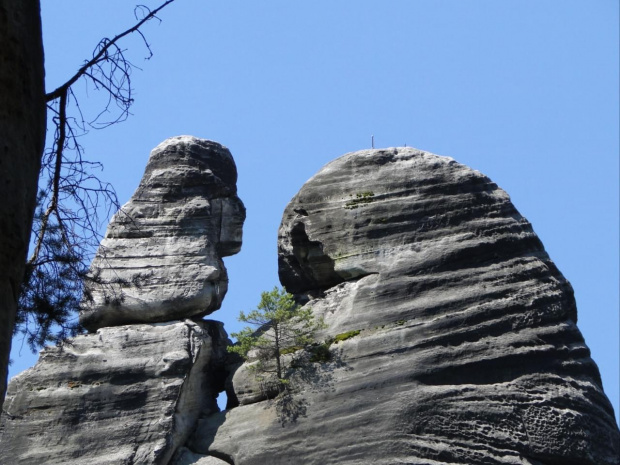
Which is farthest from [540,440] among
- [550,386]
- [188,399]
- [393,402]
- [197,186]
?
[197,186]

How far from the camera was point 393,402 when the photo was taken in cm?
1945

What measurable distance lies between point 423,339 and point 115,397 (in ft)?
17.7

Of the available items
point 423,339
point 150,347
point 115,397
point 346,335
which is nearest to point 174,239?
point 150,347

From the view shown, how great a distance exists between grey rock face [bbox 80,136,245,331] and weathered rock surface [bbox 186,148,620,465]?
146 centimetres

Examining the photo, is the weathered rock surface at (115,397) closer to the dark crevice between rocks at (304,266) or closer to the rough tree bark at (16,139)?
the dark crevice between rocks at (304,266)

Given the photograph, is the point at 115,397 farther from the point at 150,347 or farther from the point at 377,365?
the point at 377,365

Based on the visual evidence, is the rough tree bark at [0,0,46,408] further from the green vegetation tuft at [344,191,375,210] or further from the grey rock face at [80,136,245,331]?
the green vegetation tuft at [344,191,375,210]

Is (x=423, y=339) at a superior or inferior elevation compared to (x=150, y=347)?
inferior

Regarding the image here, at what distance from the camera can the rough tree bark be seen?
19.2ft

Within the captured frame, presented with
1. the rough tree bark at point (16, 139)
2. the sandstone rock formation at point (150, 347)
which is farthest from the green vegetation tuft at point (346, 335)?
the rough tree bark at point (16, 139)

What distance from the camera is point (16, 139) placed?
5934mm

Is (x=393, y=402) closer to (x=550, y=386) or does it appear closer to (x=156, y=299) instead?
(x=550, y=386)

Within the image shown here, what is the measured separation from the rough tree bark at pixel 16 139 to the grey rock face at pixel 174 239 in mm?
15997

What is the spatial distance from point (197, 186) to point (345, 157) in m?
3.02
